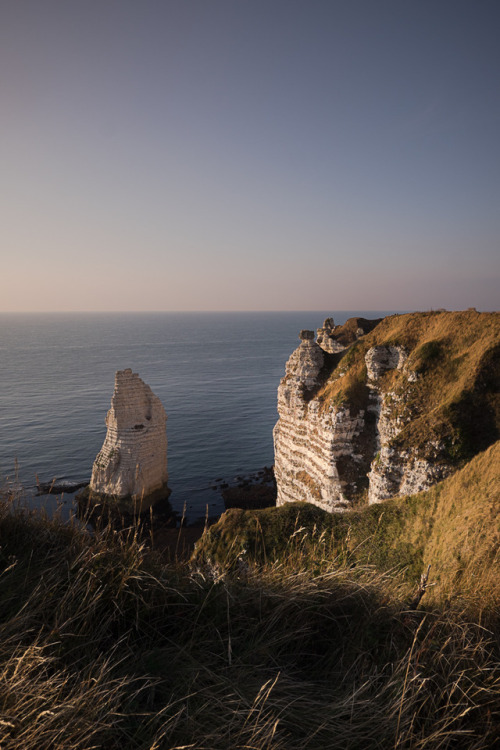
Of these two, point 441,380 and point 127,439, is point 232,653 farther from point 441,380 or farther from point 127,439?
point 127,439

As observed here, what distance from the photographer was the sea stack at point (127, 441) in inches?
1363

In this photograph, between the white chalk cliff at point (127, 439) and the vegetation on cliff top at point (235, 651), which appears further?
the white chalk cliff at point (127, 439)

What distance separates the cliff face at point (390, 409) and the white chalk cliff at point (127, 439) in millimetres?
13076

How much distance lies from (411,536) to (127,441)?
29792mm

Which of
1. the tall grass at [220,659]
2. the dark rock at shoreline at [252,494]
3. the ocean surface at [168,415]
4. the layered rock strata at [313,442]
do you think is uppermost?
the tall grass at [220,659]

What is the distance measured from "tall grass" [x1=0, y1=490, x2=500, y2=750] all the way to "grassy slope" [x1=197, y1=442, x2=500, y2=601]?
2.45 feet

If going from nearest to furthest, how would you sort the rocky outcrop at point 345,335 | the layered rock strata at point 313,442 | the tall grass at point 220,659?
the tall grass at point 220,659 → the layered rock strata at point 313,442 → the rocky outcrop at point 345,335

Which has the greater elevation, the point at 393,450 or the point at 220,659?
the point at 220,659

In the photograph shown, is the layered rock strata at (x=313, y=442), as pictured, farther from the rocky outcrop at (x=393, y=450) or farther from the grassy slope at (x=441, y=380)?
the rocky outcrop at (x=393, y=450)

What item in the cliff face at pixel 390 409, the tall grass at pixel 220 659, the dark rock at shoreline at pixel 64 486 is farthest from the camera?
the dark rock at shoreline at pixel 64 486

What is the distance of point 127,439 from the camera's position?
35.3 meters

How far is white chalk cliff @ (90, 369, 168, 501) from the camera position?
1363 inches

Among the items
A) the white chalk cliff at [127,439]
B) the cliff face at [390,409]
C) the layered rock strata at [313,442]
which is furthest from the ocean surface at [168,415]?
the cliff face at [390,409]

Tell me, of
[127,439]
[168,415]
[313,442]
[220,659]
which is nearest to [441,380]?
[313,442]
